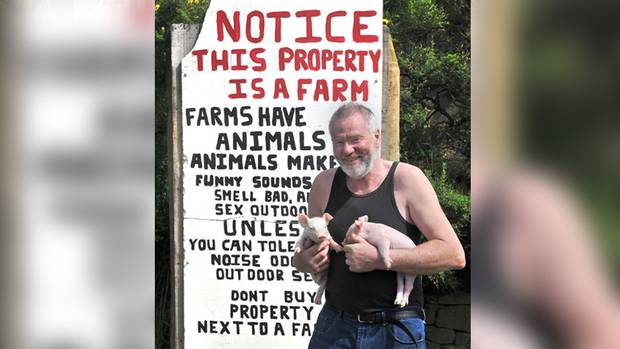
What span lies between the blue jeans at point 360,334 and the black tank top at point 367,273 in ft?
0.18

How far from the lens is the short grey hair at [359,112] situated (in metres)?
3.80

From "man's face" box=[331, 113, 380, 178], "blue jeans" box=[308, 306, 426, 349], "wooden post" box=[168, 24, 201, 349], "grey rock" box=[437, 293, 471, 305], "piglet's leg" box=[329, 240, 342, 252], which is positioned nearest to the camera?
"blue jeans" box=[308, 306, 426, 349]

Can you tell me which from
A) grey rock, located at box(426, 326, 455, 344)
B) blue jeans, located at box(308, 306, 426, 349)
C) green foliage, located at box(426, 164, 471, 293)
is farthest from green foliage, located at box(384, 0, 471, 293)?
blue jeans, located at box(308, 306, 426, 349)

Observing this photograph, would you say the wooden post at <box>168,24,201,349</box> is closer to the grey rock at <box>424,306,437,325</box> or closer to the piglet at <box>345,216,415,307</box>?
the piglet at <box>345,216,415,307</box>

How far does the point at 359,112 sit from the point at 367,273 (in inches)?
28.4

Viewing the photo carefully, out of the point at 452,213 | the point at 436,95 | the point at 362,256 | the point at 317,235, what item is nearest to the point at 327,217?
the point at 317,235

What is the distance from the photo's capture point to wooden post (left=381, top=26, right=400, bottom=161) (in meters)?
4.00

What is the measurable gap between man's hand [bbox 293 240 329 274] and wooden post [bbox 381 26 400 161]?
1.94 feet

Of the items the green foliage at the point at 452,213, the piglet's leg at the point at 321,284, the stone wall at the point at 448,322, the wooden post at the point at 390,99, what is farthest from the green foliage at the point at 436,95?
the piglet's leg at the point at 321,284

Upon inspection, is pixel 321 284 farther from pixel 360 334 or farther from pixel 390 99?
pixel 390 99

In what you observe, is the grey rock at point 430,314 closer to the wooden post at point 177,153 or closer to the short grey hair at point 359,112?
the wooden post at point 177,153
